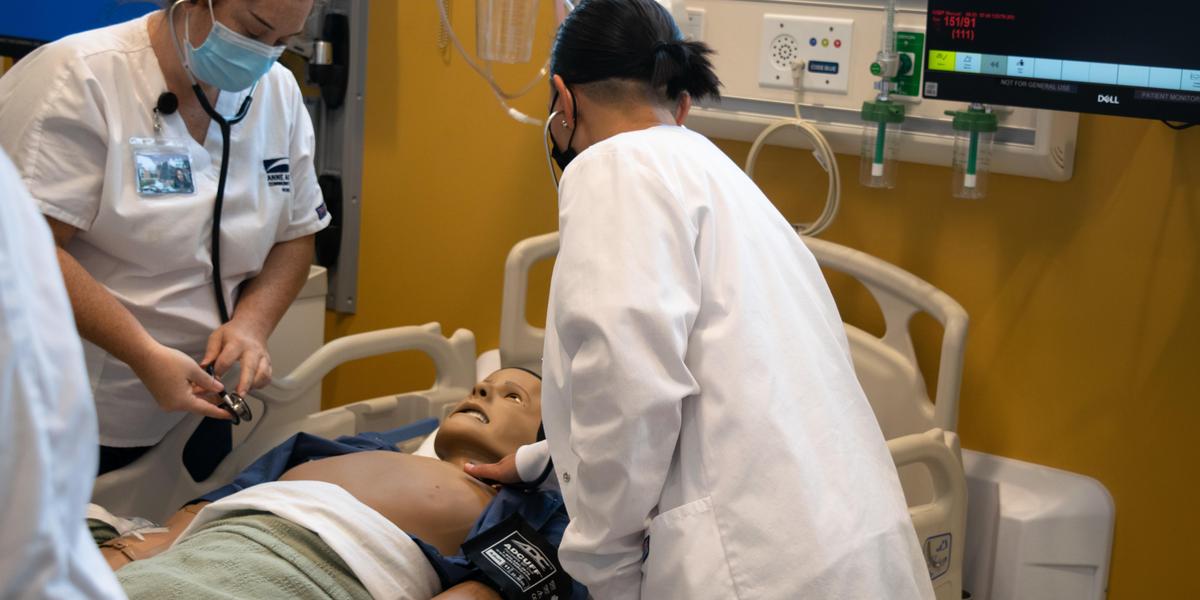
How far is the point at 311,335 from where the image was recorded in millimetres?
3102

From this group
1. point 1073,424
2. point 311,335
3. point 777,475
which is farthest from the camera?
point 311,335

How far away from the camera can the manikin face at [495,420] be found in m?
2.31

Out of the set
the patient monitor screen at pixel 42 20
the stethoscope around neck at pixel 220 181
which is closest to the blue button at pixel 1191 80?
the stethoscope around neck at pixel 220 181

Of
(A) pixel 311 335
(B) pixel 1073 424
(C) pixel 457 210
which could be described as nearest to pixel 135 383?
(A) pixel 311 335

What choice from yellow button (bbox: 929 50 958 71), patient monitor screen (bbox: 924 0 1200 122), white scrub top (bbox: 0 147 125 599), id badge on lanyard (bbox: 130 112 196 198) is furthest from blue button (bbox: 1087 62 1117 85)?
white scrub top (bbox: 0 147 125 599)

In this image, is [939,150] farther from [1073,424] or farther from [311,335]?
[311,335]

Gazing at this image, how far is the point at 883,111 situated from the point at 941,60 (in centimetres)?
25

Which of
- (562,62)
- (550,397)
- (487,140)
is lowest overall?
(550,397)

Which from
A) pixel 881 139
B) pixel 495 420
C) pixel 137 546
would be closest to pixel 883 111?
pixel 881 139

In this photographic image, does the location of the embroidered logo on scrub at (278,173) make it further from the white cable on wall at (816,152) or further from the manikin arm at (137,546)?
the white cable on wall at (816,152)

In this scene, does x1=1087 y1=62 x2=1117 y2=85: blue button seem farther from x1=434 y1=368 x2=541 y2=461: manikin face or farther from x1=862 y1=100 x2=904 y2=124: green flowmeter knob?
x1=434 y1=368 x2=541 y2=461: manikin face

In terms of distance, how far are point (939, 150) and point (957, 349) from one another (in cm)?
43

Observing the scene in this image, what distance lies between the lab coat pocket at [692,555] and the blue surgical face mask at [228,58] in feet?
3.64

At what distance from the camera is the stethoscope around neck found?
6.98 ft
